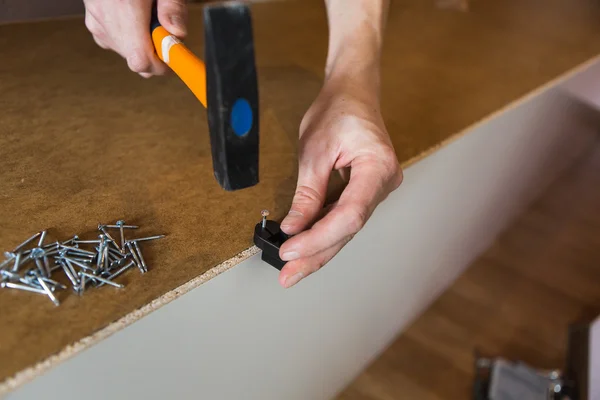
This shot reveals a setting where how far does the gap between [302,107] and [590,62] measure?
34.9 inches

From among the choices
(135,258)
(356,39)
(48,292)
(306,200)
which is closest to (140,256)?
(135,258)

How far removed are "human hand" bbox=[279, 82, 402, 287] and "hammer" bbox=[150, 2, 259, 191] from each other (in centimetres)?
12

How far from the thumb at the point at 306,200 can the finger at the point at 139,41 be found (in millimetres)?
264

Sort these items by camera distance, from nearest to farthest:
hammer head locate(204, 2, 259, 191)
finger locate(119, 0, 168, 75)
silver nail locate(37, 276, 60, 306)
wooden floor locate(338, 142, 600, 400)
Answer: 1. hammer head locate(204, 2, 259, 191)
2. silver nail locate(37, 276, 60, 306)
3. finger locate(119, 0, 168, 75)
4. wooden floor locate(338, 142, 600, 400)

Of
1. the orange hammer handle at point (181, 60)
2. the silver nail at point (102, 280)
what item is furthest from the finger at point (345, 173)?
the silver nail at point (102, 280)

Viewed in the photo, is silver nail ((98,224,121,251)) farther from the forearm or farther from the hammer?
the forearm

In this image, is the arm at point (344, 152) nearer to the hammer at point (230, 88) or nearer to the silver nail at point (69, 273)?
the hammer at point (230, 88)

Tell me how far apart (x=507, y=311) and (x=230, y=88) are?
131 cm

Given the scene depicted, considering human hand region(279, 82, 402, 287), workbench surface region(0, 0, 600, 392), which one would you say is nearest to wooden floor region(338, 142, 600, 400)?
workbench surface region(0, 0, 600, 392)

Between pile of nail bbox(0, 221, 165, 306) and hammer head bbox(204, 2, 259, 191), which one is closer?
hammer head bbox(204, 2, 259, 191)

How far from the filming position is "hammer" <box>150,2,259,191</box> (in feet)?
1.48

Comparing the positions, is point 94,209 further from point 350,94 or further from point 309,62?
point 309,62

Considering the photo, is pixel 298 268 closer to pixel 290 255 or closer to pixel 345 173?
pixel 290 255

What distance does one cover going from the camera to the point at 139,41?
695 mm
